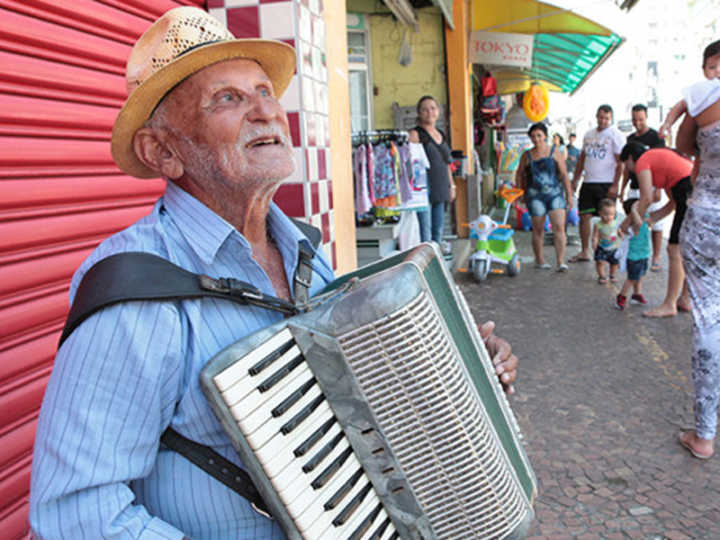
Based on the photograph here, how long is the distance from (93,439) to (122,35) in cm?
A: 196

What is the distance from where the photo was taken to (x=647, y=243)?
598 cm

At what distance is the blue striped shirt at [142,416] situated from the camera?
3.29 ft

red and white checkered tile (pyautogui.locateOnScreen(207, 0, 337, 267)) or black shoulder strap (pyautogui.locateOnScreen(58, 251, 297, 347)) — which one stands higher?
red and white checkered tile (pyautogui.locateOnScreen(207, 0, 337, 267))

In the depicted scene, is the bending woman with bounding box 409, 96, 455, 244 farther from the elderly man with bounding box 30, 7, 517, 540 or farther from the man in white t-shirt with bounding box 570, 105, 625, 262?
the elderly man with bounding box 30, 7, 517, 540

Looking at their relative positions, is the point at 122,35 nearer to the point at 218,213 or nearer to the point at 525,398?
the point at 218,213

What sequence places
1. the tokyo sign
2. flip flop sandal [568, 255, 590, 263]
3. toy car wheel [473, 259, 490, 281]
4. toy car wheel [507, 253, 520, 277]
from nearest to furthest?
toy car wheel [473, 259, 490, 281] → toy car wheel [507, 253, 520, 277] → flip flop sandal [568, 255, 590, 263] → the tokyo sign

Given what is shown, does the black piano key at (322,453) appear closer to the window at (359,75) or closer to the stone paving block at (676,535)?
the stone paving block at (676,535)

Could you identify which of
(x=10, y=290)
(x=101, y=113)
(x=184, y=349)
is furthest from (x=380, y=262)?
(x=101, y=113)

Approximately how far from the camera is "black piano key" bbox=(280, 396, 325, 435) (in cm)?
104

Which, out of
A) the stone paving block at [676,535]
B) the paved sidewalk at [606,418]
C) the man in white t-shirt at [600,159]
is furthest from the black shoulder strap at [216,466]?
the man in white t-shirt at [600,159]

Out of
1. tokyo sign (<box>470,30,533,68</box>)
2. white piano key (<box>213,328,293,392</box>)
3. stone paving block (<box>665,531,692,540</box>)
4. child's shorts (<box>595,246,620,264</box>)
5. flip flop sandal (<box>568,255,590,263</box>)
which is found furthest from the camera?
tokyo sign (<box>470,30,533,68</box>)

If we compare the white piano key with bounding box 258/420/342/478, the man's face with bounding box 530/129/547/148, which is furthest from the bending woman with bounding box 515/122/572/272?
the white piano key with bounding box 258/420/342/478

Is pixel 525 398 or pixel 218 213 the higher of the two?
pixel 218 213

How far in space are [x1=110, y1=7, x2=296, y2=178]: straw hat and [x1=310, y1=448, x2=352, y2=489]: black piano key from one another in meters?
0.82
